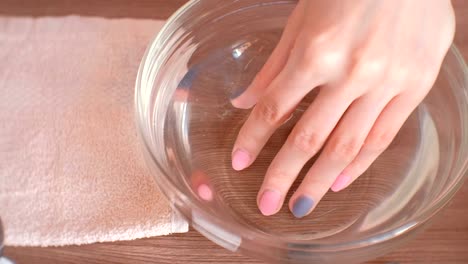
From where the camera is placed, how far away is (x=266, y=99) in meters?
0.60

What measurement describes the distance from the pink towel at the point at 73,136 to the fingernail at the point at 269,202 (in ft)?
0.36

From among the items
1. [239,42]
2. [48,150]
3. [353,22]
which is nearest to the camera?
[353,22]

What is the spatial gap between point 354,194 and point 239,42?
11.5 inches

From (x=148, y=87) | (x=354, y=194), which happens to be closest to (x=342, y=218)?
(x=354, y=194)

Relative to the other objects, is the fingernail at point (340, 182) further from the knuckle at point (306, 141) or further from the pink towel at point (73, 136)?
the pink towel at point (73, 136)

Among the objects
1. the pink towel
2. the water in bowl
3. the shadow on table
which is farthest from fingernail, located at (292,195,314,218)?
the shadow on table

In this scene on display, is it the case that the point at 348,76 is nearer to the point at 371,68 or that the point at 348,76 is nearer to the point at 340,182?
the point at 371,68

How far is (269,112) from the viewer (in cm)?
60

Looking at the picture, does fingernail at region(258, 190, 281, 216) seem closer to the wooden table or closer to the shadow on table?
the wooden table

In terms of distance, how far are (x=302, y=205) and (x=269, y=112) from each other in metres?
0.13

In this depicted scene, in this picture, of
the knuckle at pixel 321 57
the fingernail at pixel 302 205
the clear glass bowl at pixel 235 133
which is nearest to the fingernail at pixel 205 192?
the clear glass bowl at pixel 235 133

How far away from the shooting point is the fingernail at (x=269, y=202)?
2.10 ft

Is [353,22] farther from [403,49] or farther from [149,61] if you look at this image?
[149,61]

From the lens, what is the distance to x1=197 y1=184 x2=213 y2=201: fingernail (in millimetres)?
654
